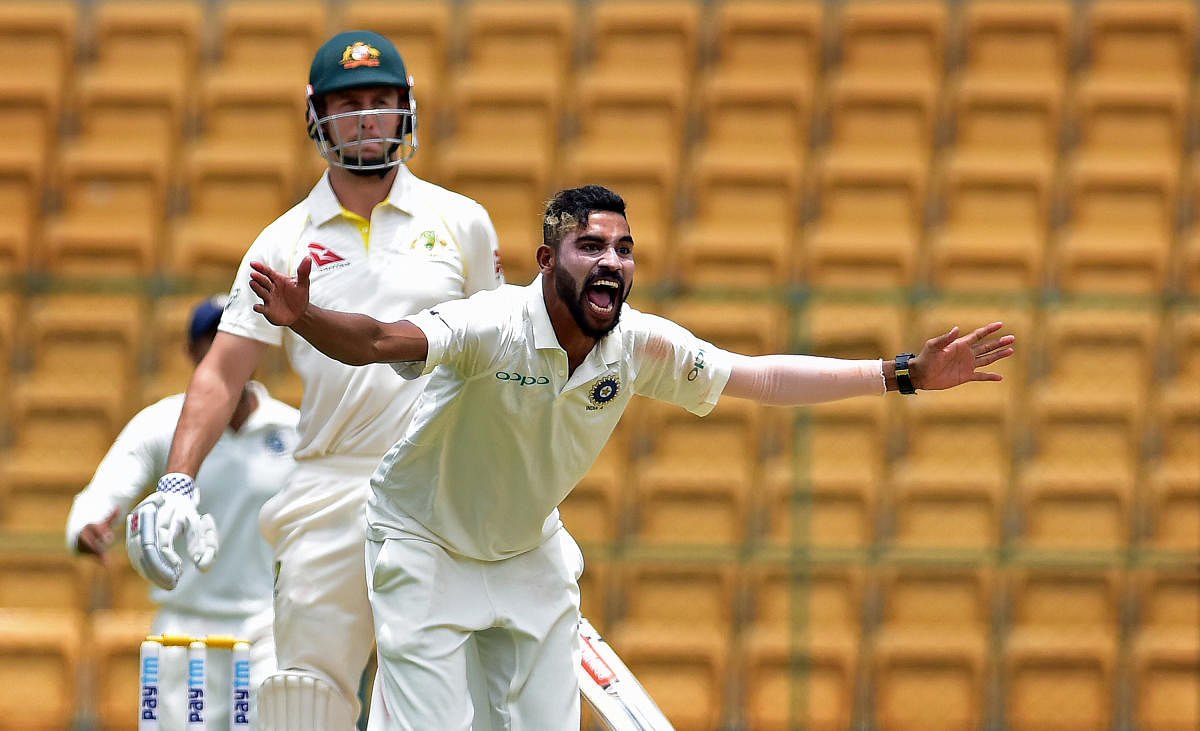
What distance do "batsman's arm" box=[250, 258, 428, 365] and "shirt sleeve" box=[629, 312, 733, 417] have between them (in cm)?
58

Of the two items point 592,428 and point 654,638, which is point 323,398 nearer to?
point 592,428

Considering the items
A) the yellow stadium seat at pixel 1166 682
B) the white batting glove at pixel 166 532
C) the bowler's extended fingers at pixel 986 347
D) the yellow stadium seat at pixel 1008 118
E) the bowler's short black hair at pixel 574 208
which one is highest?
the yellow stadium seat at pixel 1008 118

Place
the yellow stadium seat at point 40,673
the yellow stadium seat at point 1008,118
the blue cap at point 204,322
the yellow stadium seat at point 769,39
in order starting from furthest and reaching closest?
the yellow stadium seat at point 769,39 → the yellow stadium seat at point 1008,118 → the yellow stadium seat at point 40,673 → the blue cap at point 204,322

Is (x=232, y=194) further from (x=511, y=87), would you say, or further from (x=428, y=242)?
(x=428, y=242)

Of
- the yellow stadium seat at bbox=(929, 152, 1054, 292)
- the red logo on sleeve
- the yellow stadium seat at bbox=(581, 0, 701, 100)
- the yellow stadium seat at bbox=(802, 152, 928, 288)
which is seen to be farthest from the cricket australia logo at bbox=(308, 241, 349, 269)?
the yellow stadium seat at bbox=(581, 0, 701, 100)

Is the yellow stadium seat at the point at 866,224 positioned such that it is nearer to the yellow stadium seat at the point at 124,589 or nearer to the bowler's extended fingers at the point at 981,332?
the yellow stadium seat at the point at 124,589

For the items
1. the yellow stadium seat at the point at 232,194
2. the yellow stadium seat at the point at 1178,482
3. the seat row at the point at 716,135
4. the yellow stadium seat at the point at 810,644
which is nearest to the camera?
the yellow stadium seat at the point at 810,644

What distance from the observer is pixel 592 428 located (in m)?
3.61

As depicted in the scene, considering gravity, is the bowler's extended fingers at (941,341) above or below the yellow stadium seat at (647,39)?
below

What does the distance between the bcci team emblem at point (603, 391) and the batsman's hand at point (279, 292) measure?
0.71 m

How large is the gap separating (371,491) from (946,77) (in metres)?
Answer: 5.98

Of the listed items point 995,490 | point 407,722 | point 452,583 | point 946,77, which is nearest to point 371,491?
point 452,583

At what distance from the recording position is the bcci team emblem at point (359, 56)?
4113 mm

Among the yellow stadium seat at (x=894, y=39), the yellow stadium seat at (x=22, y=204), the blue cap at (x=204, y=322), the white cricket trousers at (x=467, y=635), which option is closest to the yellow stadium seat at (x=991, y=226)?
the yellow stadium seat at (x=894, y=39)
